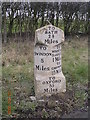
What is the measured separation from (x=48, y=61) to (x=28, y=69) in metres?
1.36

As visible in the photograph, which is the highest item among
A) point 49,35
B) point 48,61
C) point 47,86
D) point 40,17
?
point 40,17

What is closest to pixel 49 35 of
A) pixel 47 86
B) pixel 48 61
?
pixel 48 61

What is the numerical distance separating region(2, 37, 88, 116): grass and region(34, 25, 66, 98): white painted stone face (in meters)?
0.31

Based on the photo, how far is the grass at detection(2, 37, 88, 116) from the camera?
340 cm

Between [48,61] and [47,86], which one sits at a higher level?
[48,61]

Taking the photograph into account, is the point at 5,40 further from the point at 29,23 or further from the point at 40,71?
the point at 40,71

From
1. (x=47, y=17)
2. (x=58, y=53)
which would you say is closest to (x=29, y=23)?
(x=47, y=17)

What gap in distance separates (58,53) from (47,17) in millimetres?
Answer: 2545

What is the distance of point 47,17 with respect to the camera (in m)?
5.61

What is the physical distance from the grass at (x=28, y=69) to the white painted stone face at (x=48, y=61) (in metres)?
0.31

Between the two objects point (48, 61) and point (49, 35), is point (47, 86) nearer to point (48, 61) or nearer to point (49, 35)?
point (48, 61)

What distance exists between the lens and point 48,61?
10.5 ft

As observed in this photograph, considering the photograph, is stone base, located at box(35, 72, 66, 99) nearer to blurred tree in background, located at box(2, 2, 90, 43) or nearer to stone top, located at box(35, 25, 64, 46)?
stone top, located at box(35, 25, 64, 46)

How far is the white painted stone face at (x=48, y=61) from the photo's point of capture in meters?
3.16
